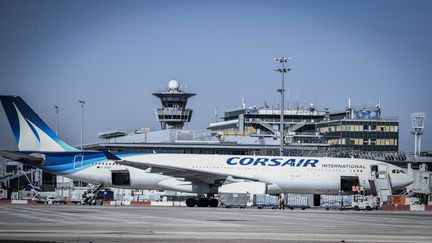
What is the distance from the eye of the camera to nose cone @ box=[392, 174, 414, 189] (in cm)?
7562

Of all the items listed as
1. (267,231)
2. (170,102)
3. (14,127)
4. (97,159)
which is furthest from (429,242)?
(170,102)

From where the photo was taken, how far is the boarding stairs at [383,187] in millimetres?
74312

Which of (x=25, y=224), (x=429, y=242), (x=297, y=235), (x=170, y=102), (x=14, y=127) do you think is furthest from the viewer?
(x=170, y=102)

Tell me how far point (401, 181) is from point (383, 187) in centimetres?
239

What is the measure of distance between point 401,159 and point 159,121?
2338 inches

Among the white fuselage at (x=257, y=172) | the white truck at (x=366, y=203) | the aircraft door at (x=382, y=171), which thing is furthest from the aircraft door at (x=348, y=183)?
the white truck at (x=366, y=203)

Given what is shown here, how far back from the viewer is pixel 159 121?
181m

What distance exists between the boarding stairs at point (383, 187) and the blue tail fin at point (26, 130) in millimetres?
28787

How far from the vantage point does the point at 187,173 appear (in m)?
70.4

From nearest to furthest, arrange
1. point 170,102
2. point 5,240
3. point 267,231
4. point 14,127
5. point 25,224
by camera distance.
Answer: point 5,240 < point 267,231 < point 25,224 < point 14,127 < point 170,102

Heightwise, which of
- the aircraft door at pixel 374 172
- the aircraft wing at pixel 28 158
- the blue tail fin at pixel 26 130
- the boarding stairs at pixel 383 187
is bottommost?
the boarding stairs at pixel 383 187

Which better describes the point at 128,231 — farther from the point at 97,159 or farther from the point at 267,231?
the point at 97,159

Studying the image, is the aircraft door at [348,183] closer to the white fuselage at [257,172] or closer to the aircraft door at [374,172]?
the white fuselage at [257,172]

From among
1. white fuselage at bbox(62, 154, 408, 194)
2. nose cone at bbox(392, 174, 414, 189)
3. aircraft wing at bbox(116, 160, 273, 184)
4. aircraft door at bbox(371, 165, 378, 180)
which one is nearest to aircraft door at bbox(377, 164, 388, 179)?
aircraft door at bbox(371, 165, 378, 180)
